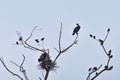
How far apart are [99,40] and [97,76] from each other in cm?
140

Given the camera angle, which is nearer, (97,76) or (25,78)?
(97,76)

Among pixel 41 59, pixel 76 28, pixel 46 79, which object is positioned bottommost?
pixel 46 79

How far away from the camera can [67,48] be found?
27.6 feet

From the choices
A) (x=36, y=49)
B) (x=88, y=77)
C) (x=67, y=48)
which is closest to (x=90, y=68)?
(x=88, y=77)

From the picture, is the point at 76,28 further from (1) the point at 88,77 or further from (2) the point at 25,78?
(2) the point at 25,78

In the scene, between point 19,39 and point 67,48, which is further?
point 19,39

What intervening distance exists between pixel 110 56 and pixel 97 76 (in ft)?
2.29

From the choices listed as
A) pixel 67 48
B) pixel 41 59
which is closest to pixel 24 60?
pixel 41 59

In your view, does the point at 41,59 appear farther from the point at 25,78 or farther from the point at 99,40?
the point at 99,40

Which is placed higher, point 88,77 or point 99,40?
point 99,40

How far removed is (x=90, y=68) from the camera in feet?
29.3

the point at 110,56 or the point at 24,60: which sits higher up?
the point at 110,56

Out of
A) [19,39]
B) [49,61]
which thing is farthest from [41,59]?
[19,39]

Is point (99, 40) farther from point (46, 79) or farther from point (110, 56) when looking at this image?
point (46, 79)
